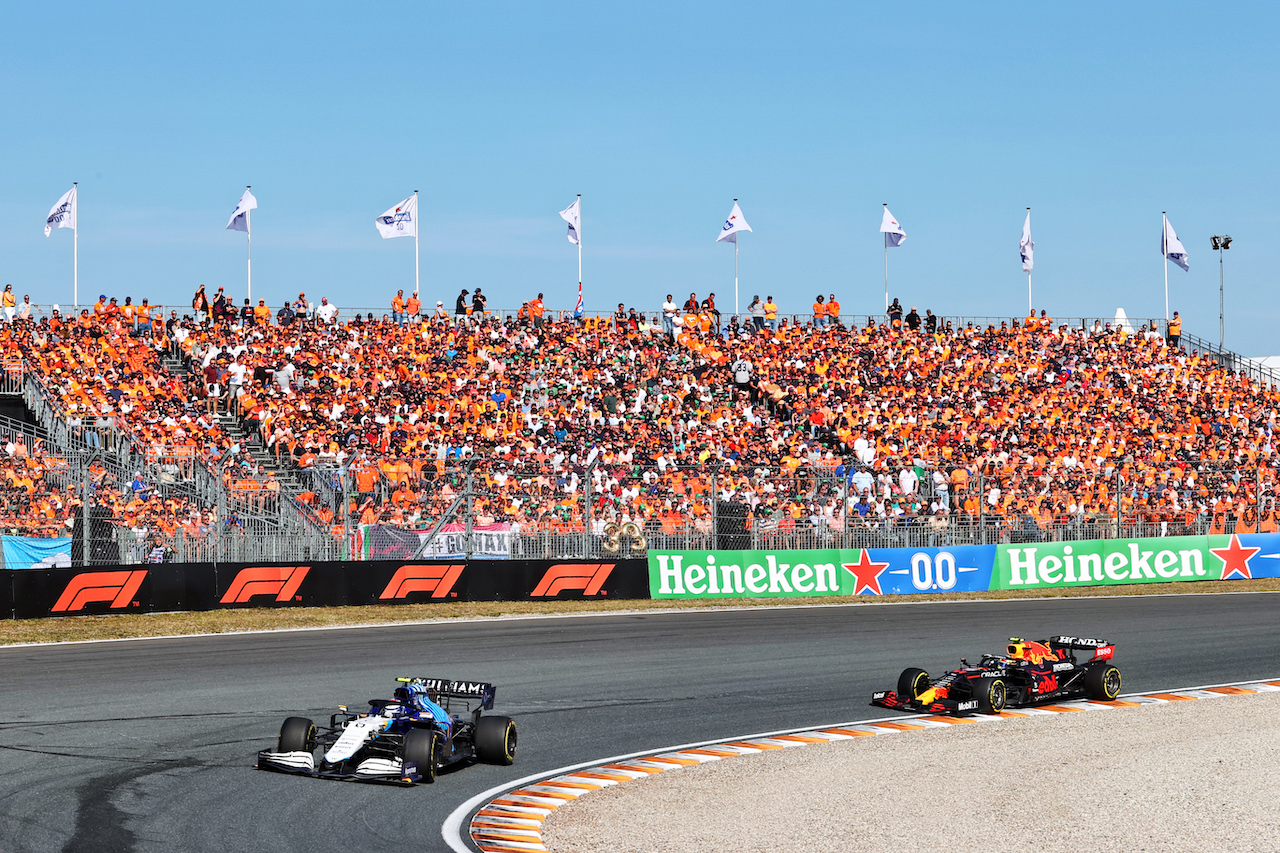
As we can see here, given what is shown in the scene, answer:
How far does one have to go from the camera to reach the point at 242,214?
42.8 metres

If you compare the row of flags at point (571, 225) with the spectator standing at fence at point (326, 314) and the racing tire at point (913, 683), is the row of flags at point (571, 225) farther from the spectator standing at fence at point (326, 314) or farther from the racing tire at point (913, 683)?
the racing tire at point (913, 683)

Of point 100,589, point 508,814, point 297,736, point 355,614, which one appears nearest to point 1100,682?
point 508,814

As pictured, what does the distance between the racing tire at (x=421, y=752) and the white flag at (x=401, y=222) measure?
34.8m

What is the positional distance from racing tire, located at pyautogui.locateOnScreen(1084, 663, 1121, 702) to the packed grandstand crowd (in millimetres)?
11984

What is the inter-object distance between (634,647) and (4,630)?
920 cm

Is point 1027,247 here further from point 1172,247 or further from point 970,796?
point 970,796

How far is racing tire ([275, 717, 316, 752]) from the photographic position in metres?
11.3

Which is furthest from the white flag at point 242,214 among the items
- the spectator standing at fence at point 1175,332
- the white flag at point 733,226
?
the spectator standing at fence at point 1175,332

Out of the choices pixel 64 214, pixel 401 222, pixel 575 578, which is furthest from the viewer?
pixel 401 222

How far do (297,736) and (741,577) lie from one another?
17.3 meters

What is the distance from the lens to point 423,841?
9258mm

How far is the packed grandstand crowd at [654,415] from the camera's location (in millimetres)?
26156

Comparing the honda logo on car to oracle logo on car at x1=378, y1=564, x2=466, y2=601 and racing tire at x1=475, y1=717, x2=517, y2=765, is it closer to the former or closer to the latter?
oracle logo on car at x1=378, y1=564, x2=466, y2=601

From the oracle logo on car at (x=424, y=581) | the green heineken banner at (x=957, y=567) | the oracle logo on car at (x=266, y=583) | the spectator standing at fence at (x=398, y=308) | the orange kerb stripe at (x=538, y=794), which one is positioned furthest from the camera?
the spectator standing at fence at (x=398, y=308)
